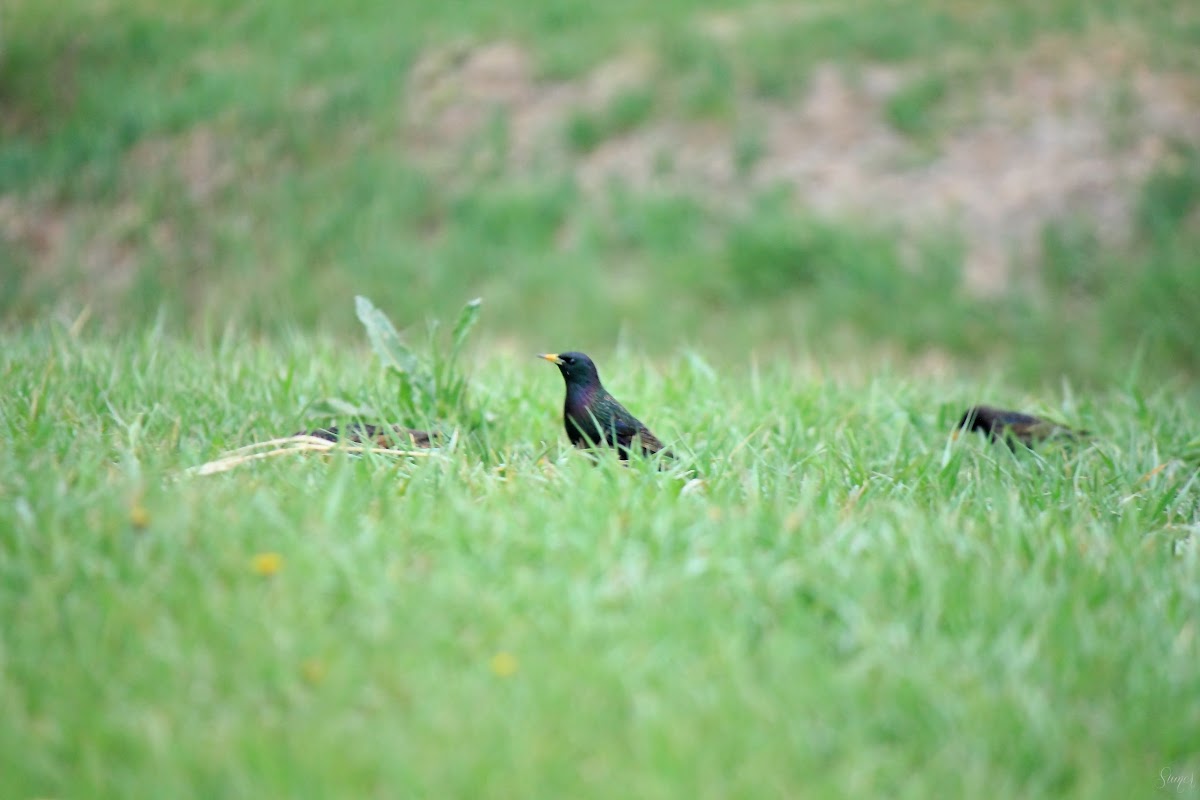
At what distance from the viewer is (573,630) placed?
2055 millimetres

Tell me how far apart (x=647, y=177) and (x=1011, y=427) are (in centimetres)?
733

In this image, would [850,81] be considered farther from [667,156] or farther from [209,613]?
[209,613]

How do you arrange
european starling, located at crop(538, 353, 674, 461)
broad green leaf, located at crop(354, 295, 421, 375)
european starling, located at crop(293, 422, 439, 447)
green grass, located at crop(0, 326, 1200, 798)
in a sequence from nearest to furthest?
green grass, located at crop(0, 326, 1200, 798), european starling, located at crop(293, 422, 439, 447), european starling, located at crop(538, 353, 674, 461), broad green leaf, located at crop(354, 295, 421, 375)

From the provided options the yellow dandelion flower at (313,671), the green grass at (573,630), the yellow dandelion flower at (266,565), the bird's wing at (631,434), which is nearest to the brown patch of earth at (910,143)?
the bird's wing at (631,434)

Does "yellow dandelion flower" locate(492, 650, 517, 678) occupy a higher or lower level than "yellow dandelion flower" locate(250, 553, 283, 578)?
lower

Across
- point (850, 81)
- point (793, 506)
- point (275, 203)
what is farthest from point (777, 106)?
point (793, 506)

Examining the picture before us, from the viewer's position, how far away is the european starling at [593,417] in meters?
3.38

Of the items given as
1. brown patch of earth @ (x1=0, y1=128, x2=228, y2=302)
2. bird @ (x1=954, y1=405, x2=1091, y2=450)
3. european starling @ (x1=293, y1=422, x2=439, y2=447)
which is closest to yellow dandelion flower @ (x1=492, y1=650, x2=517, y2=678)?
european starling @ (x1=293, y1=422, x2=439, y2=447)

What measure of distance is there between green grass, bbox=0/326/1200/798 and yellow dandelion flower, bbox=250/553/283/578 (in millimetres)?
13

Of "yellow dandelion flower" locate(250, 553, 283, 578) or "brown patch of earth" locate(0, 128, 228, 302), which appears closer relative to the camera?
"yellow dandelion flower" locate(250, 553, 283, 578)

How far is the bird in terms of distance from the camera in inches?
149

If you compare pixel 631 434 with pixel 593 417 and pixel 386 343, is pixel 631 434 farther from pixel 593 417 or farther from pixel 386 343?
pixel 386 343

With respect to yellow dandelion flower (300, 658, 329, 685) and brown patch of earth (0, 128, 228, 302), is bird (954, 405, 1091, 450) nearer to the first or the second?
yellow dandelion flower (300, 658, 329, 685)

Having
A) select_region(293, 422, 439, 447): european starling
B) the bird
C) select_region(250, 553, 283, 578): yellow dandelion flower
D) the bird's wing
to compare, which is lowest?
the bird
